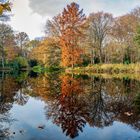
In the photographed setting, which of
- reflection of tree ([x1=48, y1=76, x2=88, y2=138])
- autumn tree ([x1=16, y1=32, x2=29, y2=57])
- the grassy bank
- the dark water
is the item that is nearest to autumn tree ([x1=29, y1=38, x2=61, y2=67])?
the grassy bank

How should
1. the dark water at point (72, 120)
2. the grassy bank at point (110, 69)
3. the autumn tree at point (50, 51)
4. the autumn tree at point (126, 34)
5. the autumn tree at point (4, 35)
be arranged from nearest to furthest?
the dark water at point (72, 120) < the grassy bank at point (110, 69) < the autumn tree at point (50, 51) < the autumn tree at point (126, 34) < the autumn tree at point (4, 35)

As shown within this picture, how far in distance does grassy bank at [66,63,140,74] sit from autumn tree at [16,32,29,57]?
44355 millimetres

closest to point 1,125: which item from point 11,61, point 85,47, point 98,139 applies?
point 98,139

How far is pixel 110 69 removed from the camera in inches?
1770

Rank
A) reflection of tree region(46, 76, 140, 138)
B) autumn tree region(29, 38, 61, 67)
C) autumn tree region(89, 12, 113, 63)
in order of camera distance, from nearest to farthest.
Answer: reflection of tree region(46, 76, 140, 138) → autumn tree region(29, 38, 61, 67) → autumn tree region(89, 12, 113, 63)

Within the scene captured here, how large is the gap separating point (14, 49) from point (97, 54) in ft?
77.0

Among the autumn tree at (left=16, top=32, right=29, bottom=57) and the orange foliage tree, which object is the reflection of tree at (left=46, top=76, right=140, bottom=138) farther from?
the autumn tree at (left=16, top=32, right=29, bottom=57)

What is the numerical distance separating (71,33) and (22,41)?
46856mm

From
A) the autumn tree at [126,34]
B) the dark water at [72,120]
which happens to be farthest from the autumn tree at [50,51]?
the dark water at [72,120]

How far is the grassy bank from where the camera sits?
1668 inches

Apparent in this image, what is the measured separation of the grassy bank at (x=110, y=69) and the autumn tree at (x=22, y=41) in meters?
44.4

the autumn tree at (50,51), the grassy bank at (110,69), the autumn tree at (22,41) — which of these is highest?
the autumn tree at (22,41)

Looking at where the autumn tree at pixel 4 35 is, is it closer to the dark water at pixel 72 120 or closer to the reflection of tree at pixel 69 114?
the dark water at pixel 72 120

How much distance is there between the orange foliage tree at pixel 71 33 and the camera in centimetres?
4669
